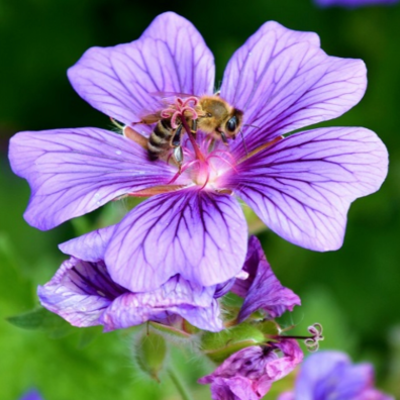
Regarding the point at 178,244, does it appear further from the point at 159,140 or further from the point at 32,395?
the point at 32,395

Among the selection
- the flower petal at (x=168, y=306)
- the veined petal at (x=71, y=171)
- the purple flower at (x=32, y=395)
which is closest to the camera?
the flower petal at (x=168, y=306)

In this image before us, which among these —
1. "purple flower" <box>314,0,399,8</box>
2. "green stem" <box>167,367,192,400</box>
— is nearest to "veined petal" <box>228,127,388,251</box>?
"green stem" <box>167,367,192,400</box>

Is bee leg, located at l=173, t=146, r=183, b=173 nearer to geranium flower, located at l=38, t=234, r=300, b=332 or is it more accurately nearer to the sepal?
geranium flower, located at l=38, t=234, r=300, b=332

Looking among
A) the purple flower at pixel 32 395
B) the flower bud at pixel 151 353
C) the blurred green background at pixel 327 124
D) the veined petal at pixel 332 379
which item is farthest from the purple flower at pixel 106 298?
the blurred green background at pixel 327 124

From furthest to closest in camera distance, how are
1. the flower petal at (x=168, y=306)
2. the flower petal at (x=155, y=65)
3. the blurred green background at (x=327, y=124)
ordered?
1. the blurred green background at (x=327, y=124)
2. the flower petal at (x=155, y=65)
3. the flower petal at (x=168, y=306)

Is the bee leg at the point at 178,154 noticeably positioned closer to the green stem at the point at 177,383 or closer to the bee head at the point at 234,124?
the bee head at the point at 234,124

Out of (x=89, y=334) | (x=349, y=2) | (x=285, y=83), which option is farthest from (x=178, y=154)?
(x=349, y=2)
